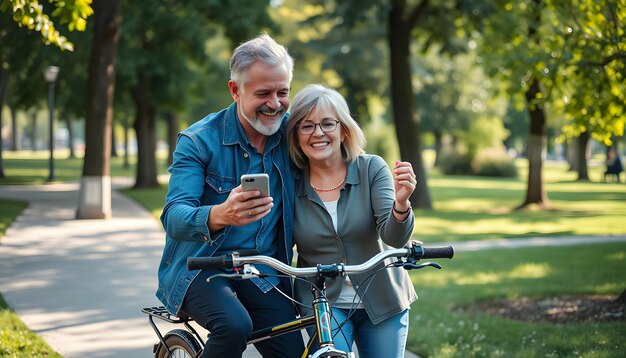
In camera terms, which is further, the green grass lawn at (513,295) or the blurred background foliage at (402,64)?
the blurred background foliage at (402,64)

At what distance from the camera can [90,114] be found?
18.0m

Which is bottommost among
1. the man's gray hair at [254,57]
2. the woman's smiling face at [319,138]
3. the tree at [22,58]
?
the woman's smiling face at [319,138]

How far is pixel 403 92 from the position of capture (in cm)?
2370

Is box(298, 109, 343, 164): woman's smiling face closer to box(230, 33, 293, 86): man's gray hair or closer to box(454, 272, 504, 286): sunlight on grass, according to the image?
box(230, 33, 293, 86): man's gray hair

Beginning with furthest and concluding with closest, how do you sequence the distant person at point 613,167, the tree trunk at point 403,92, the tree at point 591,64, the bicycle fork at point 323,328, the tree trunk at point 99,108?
the distant person at point 613,167, the tree trunk at point 403,92, the tree trunk at point 99,108, the tree at point 591,64, the bicycle fork at point 323,328

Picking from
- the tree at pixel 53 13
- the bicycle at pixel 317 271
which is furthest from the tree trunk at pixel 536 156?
the bicycle at pixel 317 271

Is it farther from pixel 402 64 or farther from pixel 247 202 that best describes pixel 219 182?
pixel 402 64

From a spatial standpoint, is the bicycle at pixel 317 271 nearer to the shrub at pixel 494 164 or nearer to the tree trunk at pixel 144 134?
the tree trunk at pixel 144 134

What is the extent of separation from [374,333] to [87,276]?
7776mm

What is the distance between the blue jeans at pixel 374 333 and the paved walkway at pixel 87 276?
310 centimetres

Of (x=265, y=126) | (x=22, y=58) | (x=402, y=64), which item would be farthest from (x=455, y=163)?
(x=265, y=126)

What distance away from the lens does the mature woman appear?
3.82 meters

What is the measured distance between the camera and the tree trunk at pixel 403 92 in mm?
23406

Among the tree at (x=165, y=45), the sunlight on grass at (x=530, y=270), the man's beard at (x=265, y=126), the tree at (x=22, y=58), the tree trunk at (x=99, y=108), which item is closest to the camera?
the man's beard at (x=265, y=126)
